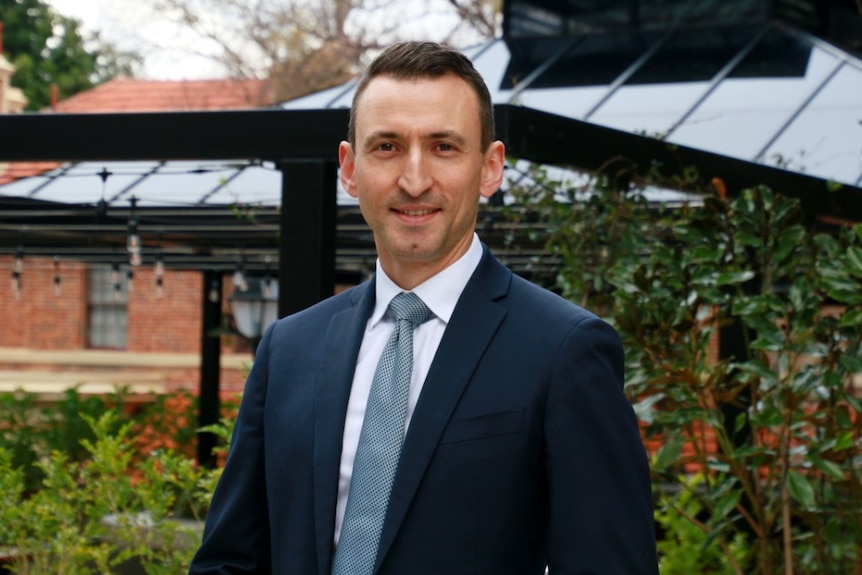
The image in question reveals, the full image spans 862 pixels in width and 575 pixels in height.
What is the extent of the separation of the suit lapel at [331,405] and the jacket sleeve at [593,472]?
375 millimetres

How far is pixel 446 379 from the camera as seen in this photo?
7.67 feet

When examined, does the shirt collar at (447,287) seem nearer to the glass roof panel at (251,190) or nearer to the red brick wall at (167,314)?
the glass roof panel at (251,190)

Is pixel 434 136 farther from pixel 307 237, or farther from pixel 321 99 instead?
pixel 321 99

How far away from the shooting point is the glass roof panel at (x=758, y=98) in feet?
29.1

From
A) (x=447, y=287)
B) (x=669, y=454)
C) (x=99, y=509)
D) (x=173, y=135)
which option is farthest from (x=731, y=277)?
(x=447, y=287)

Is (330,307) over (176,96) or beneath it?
beneath

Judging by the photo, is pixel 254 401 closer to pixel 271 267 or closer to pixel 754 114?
pixel 754 114

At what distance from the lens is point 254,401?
2.62 m

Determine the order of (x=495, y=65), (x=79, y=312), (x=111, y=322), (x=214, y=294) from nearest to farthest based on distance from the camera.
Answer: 1. (x=495, y=65)
2. (x=214, y=294)
3. (x=79, y=312)
4. (x=111, y=322)

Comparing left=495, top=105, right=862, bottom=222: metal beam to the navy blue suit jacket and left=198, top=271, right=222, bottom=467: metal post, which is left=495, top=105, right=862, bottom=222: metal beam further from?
left=198, top=271, right=222, bottom=467: metal post

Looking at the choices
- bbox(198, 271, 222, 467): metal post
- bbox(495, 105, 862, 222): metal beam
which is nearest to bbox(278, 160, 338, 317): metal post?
bbox(495, 105, 862, 222): metal beam

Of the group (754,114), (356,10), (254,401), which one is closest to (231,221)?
(754,114)

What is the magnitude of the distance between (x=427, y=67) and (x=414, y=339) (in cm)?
47

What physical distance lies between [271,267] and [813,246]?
9.56m
